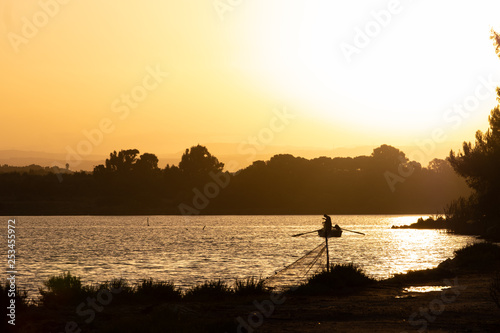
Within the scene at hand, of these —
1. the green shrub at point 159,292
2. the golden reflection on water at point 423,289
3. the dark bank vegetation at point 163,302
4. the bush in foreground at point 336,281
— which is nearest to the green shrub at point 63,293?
the dark bank vegetation at point 163,302

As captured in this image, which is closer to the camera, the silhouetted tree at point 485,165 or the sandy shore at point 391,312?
the sandy shore at point 391,312

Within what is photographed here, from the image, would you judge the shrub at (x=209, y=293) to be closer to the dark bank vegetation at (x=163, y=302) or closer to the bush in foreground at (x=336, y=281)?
the dark bank vegetation at (x=163, y=302)

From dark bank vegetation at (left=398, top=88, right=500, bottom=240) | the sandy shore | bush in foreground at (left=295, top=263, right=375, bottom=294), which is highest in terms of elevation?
dark bank vegetation at (left=398, top=88, right=500, bottom=240)

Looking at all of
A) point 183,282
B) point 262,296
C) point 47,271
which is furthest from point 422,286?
point 47,271

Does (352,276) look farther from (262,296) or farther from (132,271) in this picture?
(132,271)

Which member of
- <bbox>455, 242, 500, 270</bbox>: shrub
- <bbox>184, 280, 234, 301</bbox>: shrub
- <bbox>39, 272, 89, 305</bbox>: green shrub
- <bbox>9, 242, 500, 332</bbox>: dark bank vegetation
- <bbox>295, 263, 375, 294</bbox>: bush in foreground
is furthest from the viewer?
<bbox>455, 242, 500, 270</bbox>: shrub

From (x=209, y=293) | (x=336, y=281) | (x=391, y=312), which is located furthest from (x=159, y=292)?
(x=391, y=312)

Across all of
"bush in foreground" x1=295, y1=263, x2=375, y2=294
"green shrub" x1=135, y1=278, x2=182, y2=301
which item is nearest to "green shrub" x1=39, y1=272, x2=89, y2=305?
"green shrub" x1=135, y1=278, x2=182, y2=301

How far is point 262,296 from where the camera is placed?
31953mm

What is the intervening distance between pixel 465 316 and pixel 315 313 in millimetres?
5584

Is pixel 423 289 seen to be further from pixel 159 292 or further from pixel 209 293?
pixel 159 292

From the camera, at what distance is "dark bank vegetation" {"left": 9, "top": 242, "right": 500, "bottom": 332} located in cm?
2208

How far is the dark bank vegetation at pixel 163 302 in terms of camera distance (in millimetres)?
22078

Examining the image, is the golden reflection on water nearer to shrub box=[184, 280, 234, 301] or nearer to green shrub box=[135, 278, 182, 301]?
shrub box=[184, 280, 234, 301]
